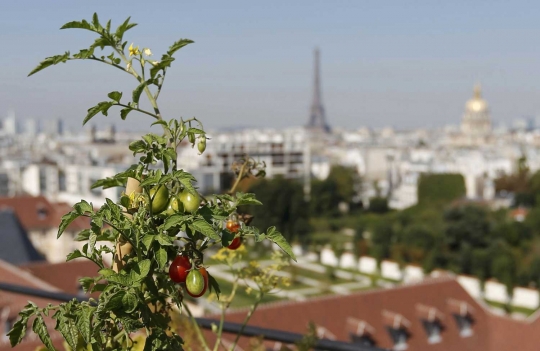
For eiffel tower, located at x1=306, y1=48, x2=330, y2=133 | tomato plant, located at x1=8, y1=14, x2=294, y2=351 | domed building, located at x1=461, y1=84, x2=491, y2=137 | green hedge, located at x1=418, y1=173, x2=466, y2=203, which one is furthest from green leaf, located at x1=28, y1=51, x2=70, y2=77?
eiffel tower, located at x1=306, y1=48, x2=330, y2=133

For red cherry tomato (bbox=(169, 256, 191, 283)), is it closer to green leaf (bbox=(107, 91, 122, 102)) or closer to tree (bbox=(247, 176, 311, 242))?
green leaf (bbox=(107, 91, 122, 102))

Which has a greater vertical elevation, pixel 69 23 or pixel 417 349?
pixel 69 23

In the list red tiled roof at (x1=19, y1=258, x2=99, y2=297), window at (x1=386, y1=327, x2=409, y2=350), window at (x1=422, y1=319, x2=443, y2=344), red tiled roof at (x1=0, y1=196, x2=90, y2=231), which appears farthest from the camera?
red tiled roof at (x1=0, y1=196, x2=90, y2=231)

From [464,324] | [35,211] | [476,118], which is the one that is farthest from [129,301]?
[476,118]

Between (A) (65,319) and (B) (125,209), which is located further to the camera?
(B) (125,209)

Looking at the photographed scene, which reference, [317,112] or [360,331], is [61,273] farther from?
[317,112]

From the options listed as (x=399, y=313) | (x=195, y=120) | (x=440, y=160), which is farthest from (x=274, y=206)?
(x=195, y=120)

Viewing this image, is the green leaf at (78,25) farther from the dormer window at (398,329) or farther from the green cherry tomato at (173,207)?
the dormer window at (398,329)

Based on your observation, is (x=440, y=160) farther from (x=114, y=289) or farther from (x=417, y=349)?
(x=114, y=289)

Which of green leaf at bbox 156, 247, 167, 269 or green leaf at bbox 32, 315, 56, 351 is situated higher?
green leaf at bbox 156, 247, 167, 269
